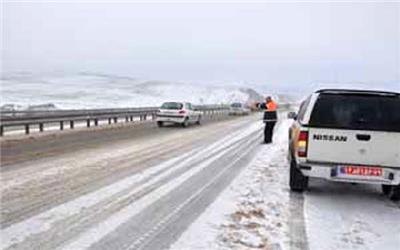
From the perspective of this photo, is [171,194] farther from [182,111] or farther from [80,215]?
[182,111]

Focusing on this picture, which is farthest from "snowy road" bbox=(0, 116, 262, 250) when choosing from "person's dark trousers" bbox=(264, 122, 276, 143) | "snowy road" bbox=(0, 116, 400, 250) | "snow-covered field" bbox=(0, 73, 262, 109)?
"snow-covered field" bbox=(0, 73, 262, 109)

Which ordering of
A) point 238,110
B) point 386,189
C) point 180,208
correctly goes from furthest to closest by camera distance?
point 238,110 → point 386,189 → point 180,208

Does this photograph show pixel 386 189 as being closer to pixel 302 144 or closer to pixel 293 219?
pixel 302 144

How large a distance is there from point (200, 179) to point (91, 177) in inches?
83.9

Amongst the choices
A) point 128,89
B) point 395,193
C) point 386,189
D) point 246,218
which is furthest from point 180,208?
point 128,89

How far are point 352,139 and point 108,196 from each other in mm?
4113

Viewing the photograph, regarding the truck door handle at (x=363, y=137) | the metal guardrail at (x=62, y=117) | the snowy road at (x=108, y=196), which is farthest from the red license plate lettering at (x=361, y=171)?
the metal guardrail at (x=62, y=117)

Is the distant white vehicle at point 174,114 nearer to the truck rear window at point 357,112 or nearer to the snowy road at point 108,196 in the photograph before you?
the snowy road at point 108,196

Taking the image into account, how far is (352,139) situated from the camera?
10828 millimetres

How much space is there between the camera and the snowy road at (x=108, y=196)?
7.52 metres

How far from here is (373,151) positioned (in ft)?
35.2

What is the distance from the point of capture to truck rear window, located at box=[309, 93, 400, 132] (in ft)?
35.8

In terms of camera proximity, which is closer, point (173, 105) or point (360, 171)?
point (360, 171)

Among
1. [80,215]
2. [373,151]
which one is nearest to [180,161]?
[373,151]
